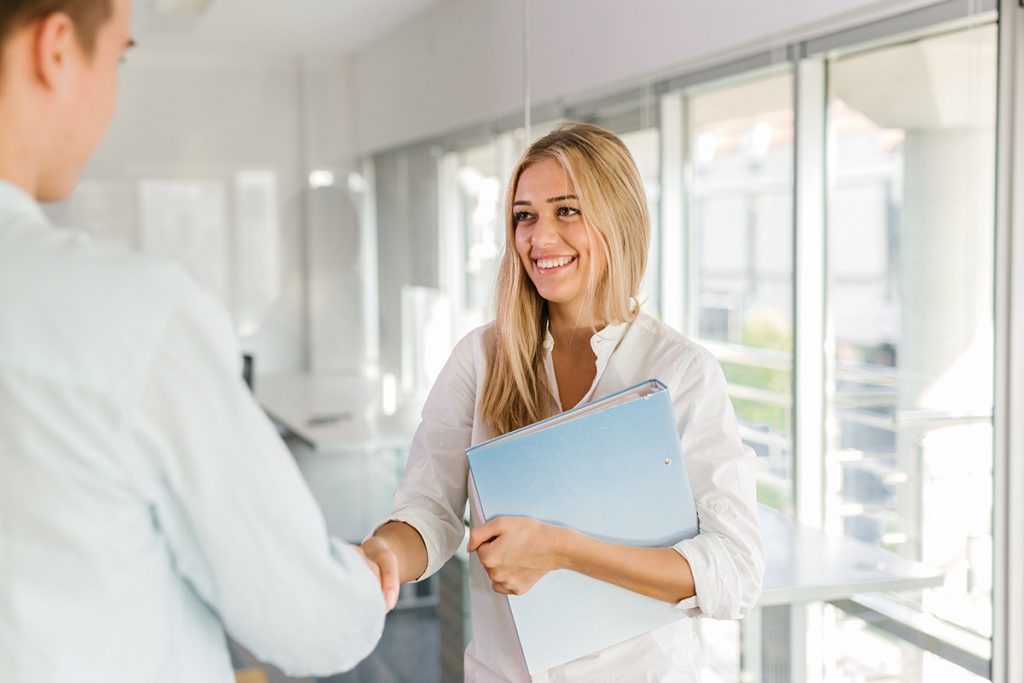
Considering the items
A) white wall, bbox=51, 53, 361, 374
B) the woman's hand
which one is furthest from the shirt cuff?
white wall, bbox=51, 53, 361, 374

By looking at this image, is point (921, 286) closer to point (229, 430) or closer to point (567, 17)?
point (567, 17)

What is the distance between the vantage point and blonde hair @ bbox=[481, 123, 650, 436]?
160 centimetres

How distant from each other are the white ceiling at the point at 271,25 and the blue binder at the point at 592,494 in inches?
67.6

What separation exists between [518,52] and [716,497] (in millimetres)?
2059

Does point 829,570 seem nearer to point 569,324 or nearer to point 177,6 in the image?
point 569,324

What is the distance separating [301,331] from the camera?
2857 mm

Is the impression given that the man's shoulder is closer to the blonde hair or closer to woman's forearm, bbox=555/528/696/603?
woman's forearm, bbox=555/528/696/603

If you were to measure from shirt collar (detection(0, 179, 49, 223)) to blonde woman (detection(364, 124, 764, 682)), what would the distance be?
0.64 meters

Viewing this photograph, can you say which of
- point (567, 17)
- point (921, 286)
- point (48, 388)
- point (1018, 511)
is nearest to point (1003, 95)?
point (921, 286)

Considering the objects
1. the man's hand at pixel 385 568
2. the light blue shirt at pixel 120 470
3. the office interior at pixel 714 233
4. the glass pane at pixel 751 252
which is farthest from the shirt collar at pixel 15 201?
the glass pane at pixel 751 252

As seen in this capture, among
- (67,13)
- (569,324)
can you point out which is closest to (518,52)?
(569,324)

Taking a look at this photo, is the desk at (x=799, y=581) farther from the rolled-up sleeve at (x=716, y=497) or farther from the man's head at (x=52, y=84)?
the man's head at (x=52, y=84)

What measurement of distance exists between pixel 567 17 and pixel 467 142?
52 centimetres

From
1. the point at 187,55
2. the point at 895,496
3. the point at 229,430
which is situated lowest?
the point at 895,496
